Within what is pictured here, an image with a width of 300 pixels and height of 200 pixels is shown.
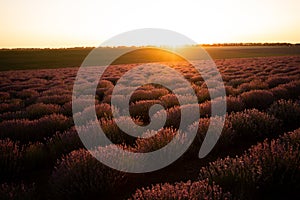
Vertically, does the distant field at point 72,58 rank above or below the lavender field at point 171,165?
above

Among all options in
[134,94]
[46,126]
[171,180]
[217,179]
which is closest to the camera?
[217,179]

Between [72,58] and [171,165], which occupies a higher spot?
[72,58]

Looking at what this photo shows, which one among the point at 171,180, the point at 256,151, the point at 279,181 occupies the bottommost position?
the point at 171,180

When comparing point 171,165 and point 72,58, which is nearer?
point 171,165

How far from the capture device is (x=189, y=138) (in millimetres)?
4438

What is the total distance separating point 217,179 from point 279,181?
686 millimetres

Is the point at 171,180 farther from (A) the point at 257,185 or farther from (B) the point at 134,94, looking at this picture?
(B) the point at 134,94

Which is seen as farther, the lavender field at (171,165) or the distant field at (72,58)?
the distant field at (72,58)

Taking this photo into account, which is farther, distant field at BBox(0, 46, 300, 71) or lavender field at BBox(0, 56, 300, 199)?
distant field at BBox(0, 46, 300, 71)

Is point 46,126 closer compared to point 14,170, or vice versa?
point 14,170

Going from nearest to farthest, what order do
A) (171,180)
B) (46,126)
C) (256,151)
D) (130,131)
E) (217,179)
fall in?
(217,179) → (256,151) → (171,180) → (130,131) → (46,126)

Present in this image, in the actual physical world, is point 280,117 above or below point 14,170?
above

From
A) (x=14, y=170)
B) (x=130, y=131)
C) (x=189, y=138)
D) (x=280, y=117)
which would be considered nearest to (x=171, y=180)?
(x=189, y=138)

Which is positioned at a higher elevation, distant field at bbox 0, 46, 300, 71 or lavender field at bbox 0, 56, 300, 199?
distant field at bbox 0, 46, 300, 71
